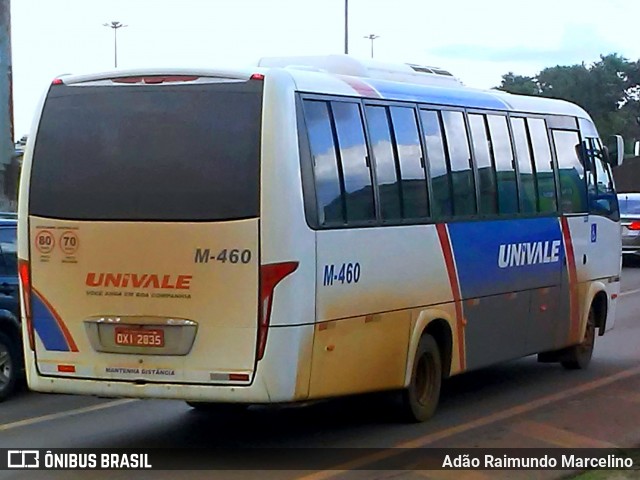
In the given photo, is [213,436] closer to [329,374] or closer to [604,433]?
[329,374]

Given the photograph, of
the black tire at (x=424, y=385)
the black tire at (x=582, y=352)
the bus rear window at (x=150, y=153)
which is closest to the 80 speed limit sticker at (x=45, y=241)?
the bus rear window at (x=150, y=153)

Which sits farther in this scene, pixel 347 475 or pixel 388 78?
pixel 388 78

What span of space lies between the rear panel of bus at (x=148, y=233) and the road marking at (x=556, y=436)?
8.87ft

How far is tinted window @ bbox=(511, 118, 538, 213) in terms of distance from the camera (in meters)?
12.7

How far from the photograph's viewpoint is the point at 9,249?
1284 centimetres

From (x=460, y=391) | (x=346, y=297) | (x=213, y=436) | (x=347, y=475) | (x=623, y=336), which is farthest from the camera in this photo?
(x=623, y=336)

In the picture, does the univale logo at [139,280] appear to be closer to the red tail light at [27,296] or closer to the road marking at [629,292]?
the red tail light at [27,296]

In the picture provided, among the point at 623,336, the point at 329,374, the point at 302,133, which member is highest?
the point at 302,133

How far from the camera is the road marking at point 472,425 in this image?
9133 millimetres

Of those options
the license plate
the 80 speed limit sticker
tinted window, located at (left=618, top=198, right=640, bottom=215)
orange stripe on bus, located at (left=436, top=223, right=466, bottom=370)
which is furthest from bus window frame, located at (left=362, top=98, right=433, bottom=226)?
tinted window, located at (left=618, top=198, right=640, bottom=215)

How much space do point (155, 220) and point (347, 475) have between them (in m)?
2.23

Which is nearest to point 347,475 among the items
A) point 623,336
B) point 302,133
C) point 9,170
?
point 302,133

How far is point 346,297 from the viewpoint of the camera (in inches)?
378

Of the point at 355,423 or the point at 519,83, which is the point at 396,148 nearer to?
the point at 355,423
